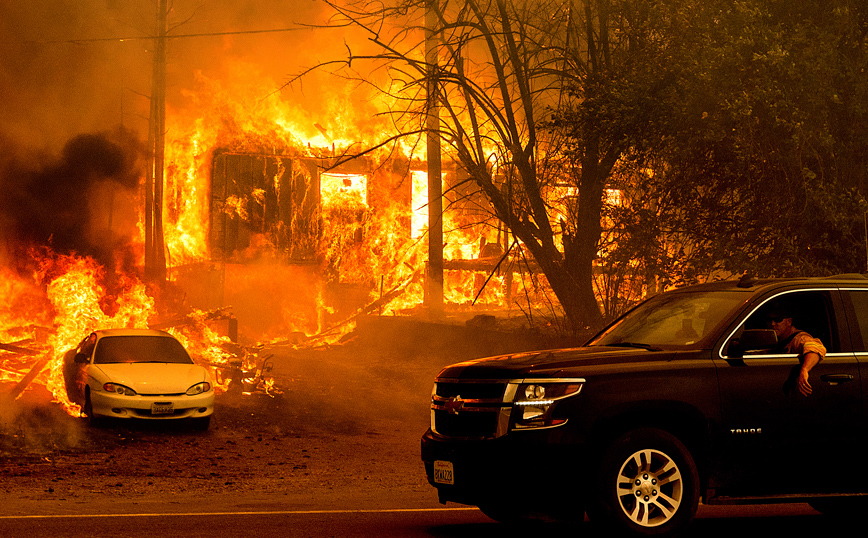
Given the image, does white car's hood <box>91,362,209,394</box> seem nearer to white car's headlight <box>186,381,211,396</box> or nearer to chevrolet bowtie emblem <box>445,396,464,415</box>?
white car's headlight <box>186,381,211,396</box>

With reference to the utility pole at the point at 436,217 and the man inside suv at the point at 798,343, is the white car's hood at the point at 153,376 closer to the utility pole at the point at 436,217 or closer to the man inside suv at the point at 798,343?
the utility pole at the point at 436,217

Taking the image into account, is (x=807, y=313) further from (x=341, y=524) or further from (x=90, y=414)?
(x=90, y=414)

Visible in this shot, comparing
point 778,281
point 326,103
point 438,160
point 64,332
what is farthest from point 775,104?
point 326,103

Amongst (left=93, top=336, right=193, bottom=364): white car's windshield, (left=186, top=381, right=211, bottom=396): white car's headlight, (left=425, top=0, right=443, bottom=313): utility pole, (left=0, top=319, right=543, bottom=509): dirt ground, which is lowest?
(left=0, top=319, right=543, bottom=509): dirt ground

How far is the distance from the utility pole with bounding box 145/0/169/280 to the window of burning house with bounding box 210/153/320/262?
161 inches

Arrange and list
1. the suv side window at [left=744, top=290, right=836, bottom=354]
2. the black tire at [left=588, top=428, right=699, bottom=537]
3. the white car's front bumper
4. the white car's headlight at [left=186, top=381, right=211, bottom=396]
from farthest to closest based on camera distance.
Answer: the white car's headlight at [left=186, top=381, right=211, bottom=396] → the white car's front bumper → the suv side window at [left=744, top=290, right=836, bottom=354] → the black tire at [left=588, top=428, right=699, bottom=537]

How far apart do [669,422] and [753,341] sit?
782mm

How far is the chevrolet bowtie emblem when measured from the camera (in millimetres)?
7262

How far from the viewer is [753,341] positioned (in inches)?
274

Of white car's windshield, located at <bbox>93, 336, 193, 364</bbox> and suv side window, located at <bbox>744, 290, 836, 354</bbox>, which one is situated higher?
suv side window, located at <bbox>744, 290, 836, 354</bbox>

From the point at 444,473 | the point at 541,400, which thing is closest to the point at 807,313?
the point at 541,400

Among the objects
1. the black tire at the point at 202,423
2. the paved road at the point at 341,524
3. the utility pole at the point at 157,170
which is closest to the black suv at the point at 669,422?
the paved road at the point at 341,524

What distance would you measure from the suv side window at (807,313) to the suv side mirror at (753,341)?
1.46 ft

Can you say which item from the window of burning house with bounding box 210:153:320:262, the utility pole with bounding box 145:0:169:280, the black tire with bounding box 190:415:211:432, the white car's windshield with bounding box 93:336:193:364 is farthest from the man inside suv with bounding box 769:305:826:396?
the window of burning house with bounding box 210:153:320:262
